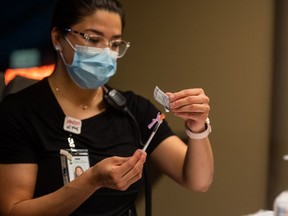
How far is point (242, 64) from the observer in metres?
1.43

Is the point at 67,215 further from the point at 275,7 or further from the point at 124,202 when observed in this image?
the point at 275,7

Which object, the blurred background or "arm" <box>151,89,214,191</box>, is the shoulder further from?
"arm" <box>151,89,214,191</box>

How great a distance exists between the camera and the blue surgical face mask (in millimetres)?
1205

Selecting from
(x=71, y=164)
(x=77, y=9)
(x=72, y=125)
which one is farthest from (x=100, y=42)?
(x=71, y=164)

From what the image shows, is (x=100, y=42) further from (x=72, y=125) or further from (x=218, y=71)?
(x=218, y=71)

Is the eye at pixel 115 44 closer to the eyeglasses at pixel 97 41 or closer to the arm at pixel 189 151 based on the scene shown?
the eyeglasses at pixel 97 41

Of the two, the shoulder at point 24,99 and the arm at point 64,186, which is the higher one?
the shoulder at point 24,99

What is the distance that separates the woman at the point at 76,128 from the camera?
1116 mm

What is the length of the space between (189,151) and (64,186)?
0.41 meters

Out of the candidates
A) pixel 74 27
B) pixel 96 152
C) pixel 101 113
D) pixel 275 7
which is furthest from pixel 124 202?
pixel 275 7

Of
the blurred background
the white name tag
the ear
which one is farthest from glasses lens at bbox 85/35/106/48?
the blurred background

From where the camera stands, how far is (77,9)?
3.98ft

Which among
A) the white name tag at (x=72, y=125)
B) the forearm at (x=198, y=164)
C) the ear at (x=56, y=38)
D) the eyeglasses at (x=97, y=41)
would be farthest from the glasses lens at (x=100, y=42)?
the forearm at (x=198, y=164)

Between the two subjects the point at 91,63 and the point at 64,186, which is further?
the point at 91,63
